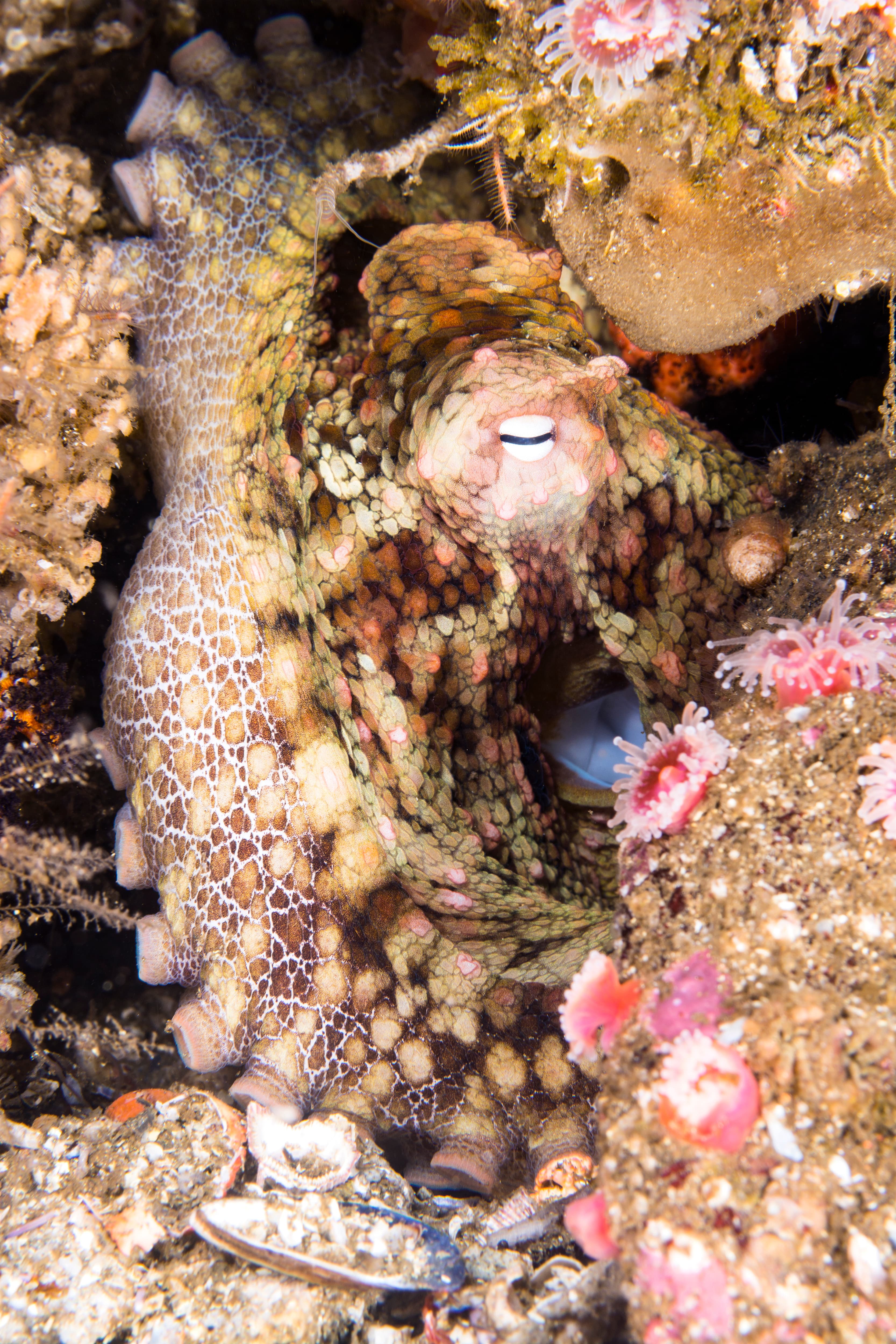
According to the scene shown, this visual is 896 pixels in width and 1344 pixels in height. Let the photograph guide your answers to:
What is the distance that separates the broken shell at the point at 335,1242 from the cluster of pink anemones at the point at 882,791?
1626 mm

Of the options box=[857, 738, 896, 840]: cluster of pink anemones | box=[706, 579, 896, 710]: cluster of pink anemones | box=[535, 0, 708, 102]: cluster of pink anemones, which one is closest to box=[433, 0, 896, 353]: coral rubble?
box=[535, 0, 708, 102]: cluster of pink anemones

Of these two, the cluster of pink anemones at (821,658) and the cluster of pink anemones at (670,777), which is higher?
the cluster of pink anemones at (821,658)

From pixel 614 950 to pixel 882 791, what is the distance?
0.64 m

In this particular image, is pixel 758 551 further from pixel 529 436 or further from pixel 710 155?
pixel 710 155

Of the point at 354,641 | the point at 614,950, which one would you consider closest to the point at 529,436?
the point at 354,641

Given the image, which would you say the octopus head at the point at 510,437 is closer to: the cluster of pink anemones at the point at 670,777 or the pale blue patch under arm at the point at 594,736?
the cluster of pink anemones at the point at 670,777

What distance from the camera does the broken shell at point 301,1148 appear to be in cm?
223

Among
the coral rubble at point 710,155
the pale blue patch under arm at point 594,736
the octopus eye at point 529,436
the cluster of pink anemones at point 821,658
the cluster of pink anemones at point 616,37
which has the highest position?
the cluster of pink anemones at point 616,37

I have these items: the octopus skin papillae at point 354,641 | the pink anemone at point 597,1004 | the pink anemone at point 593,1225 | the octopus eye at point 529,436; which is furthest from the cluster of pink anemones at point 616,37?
the pink anemone at point 593,1225

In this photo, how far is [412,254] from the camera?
93.6 inches

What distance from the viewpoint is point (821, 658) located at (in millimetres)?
1674

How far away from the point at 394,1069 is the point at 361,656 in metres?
1.38

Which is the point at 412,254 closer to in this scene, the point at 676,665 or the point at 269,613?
the point at 269,613

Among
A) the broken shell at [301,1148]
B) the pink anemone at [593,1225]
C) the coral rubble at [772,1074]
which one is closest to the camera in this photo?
the coral rubble at [772,1074]
